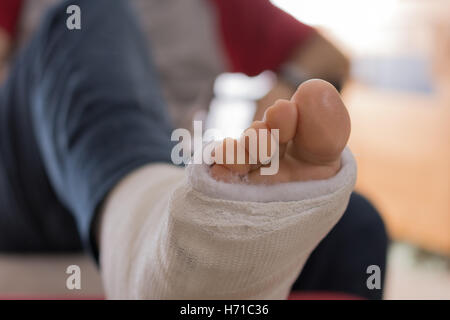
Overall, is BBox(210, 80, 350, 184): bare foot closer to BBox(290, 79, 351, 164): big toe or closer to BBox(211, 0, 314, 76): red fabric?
BBox(290, 79, 351, 164): big toe

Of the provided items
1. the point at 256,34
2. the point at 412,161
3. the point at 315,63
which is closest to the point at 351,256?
the point at 315,63

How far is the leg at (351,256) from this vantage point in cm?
32

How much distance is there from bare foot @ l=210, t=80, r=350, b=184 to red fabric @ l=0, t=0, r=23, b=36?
58 centimetres

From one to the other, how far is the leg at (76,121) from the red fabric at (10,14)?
215 mm

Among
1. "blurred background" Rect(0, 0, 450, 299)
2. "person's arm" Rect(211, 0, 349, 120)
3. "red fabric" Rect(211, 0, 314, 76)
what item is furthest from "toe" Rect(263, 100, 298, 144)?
"blurred background" Rect(0, 0, 450, 299)

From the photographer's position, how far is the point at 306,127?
0.66ft

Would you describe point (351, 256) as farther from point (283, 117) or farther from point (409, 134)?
point (409, 134)

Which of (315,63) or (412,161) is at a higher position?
(315,63)

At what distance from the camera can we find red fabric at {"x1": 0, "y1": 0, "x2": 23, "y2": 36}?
0.66 m

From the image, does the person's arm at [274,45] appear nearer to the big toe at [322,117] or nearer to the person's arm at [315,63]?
the person's arm at [315,63]

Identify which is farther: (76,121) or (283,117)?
(76,121)

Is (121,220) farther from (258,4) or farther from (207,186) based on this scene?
(258,4)

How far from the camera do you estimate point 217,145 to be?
0.67 feet
